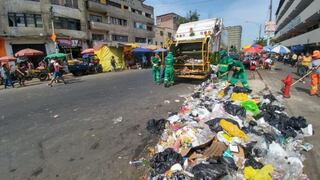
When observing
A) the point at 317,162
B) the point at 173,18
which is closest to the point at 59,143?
the point at 317,162

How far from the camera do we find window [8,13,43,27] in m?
21.2

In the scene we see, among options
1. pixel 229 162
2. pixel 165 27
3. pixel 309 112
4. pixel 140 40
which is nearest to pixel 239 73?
pixel 309 112

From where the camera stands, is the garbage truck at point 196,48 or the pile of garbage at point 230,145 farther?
the garbage truck at point 196,48

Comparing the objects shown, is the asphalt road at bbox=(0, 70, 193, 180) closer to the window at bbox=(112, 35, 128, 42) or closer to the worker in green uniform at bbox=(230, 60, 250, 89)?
the worker in green uniform at bbox=(230, 60, 250, 89)

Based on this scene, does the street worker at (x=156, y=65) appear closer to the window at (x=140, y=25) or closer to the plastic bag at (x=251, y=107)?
the plastic bag at (x=251, y=107)

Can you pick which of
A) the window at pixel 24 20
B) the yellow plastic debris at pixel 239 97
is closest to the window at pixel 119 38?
the window at pixel 24 20

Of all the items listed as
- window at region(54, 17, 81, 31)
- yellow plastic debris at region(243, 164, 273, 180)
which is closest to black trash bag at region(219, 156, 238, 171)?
yellow plastic debris at region(243, 164, 273, 180)

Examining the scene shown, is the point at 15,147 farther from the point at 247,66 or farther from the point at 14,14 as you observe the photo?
the point at 14,14

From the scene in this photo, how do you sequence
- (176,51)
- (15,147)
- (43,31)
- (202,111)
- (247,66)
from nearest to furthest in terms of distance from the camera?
1. (15,147)
2. (202,111)
3. (176,51)
4. (247,66)
5. (43,31)

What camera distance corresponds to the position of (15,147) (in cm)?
457

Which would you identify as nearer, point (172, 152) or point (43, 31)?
point (172, 152)

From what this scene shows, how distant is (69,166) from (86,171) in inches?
15.1

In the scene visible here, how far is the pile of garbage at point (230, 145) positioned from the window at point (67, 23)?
2392 centimetres

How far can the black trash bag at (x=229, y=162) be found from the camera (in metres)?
3.09
